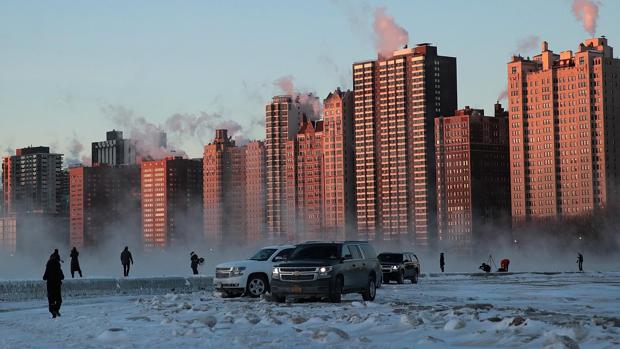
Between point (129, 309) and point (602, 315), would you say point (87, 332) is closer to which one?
point (129, 309)

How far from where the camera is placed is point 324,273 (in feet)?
106

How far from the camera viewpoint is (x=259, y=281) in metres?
37.7

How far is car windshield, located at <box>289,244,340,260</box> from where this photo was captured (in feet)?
109

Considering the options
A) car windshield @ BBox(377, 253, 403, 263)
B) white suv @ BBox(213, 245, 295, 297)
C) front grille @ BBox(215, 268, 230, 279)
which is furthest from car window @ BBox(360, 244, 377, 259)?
car windshield @ BBox(377, 253, 403, 263)

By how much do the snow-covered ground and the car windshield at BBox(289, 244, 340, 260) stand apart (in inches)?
56.9

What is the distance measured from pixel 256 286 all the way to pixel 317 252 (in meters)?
4.91

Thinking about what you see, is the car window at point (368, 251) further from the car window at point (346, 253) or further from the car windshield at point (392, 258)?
the car windshield at point (392, 258)

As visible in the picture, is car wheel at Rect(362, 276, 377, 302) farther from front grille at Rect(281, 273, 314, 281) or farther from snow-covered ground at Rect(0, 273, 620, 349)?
front grille at Rect(281, 273, 314, 281)

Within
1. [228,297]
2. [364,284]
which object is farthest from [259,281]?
[364,284]

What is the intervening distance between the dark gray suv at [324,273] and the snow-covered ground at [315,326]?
54cm

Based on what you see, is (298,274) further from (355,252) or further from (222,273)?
(222,273)

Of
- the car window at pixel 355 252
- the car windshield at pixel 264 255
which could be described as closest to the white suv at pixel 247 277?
the car windshield at pixel 264 255

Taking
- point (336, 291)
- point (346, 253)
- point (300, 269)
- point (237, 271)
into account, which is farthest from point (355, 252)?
point (237, 271)

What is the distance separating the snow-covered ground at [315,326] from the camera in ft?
64.4
